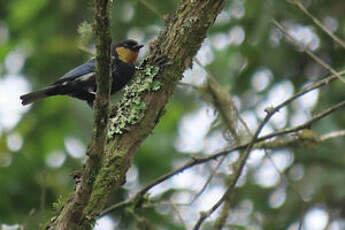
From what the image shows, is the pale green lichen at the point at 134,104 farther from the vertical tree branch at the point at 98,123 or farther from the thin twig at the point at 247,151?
the thin twig at the point at 247,151

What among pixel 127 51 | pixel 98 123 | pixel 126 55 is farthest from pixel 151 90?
pixel 127 51

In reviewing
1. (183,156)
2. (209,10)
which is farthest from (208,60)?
(209,10)

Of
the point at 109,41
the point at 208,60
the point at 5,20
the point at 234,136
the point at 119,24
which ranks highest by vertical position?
the point at 5,20

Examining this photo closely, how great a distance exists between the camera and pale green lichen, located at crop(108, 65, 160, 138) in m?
2.94

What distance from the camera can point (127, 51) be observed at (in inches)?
192

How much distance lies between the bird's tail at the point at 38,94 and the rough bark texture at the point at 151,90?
1.74 metres

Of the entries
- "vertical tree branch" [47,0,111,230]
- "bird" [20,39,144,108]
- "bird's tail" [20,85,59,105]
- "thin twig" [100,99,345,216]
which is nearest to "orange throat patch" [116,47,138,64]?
"bird" [20,39,144,108]

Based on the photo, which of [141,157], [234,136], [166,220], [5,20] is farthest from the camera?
[5,20]

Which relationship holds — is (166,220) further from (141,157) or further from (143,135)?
(143,135)

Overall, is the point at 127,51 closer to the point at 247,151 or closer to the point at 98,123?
the point at 247,151

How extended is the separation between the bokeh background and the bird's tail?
68cm

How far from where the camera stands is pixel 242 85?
605 centimetres

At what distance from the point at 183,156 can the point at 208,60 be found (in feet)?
3.38

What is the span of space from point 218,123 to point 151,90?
7.37 ft
